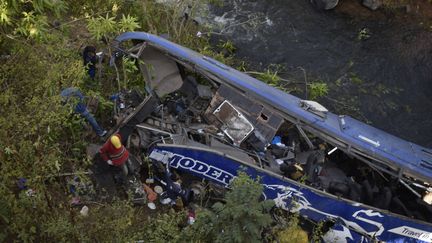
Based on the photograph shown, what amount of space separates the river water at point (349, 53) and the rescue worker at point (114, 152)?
5486mm

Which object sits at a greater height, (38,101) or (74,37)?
(38,101)

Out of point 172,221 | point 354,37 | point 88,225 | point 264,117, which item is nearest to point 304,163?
point 264,117

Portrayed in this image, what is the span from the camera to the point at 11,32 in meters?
6.39

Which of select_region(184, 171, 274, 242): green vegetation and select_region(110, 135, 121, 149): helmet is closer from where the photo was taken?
select_region(184, 171, 274, 242): green vegetation

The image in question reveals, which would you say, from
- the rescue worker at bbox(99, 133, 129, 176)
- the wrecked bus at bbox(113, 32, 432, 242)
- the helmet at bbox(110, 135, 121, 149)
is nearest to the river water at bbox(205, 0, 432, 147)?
the wrecked bus at bbox(113, 32, 432, 242)

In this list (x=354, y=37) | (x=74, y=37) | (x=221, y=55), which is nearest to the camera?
(x=74, y=37)

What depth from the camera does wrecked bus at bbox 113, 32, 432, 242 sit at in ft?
21.9

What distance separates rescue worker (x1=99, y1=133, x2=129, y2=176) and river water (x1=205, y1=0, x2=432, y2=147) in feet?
18.0

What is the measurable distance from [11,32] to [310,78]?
7.22 meters

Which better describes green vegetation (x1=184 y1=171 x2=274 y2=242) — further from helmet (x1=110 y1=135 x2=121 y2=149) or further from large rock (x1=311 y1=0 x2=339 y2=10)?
large rock (x1=311 y1=0 x2=339 y2=10)

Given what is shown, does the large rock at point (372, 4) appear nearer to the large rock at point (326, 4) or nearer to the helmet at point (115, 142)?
the large rock at point (326, 4)

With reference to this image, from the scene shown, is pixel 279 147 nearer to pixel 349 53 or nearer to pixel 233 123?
pixel 233 123

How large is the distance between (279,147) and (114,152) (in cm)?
284

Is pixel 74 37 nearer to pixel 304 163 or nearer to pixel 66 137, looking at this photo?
pixel 66 137
